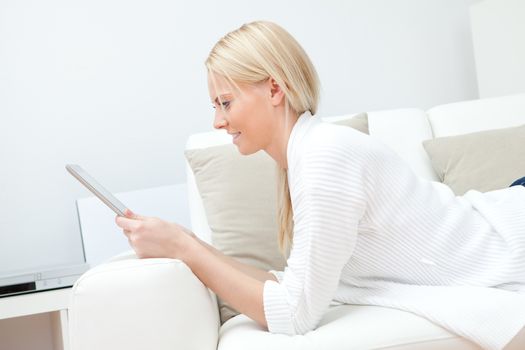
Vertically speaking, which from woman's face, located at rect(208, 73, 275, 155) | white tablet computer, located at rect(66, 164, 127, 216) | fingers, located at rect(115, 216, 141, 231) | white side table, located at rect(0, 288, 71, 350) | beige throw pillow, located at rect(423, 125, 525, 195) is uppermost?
woman's face, located at rect(208, 73, 275, 155)

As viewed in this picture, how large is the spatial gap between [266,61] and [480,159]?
0.86 meters

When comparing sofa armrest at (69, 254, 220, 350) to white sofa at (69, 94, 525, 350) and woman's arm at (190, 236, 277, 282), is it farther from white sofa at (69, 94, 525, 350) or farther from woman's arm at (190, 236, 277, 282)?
woman's arm at (190, 236, 277, 282)

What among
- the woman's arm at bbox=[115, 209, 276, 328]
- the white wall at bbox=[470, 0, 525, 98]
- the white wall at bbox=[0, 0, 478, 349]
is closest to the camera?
the woman's arm at bbox=[115, 209, 276, 328]

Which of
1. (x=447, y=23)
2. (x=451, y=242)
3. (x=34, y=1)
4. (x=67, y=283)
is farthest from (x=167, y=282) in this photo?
(x=447, y=23)

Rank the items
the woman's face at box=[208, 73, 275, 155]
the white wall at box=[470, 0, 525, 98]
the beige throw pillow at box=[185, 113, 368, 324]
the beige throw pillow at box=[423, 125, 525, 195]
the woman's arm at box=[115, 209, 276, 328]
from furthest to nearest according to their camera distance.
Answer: the white wall at box=[470, 0, 525, 98], the beige throw pillow at box=[423, 125, 525, 195], the beige throw pillow at box=[185, 113, 368, 324], the woman's face at box=[208, 73, 275, 155], the woman's arm at box=[115, 209, 276, 328]

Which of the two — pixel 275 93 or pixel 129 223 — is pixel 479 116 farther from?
pixel 129 223

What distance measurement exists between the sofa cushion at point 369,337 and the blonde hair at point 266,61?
455 millimetres

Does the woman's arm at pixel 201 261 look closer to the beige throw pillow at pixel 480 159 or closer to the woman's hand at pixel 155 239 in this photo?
the woman's hand at pixel 155 239

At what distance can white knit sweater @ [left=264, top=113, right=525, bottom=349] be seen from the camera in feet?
4.10

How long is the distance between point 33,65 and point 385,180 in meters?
1.59

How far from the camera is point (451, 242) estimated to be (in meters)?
1.36

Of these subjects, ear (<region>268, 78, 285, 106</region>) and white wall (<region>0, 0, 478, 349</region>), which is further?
white wall (<region>0, 0, 478, 349</region>)

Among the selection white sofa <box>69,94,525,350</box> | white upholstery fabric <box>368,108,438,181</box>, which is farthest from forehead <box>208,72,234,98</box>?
white upholstery fabric <box>368,108,438,181</box>

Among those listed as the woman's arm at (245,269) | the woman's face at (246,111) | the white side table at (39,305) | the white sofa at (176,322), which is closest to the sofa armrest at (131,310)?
the white sofa at (176,322)
